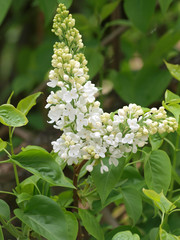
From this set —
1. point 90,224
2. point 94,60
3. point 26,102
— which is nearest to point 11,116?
point 26,102

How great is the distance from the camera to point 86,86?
2.16 ft

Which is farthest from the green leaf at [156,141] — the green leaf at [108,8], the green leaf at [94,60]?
the green leaf at [108,8]

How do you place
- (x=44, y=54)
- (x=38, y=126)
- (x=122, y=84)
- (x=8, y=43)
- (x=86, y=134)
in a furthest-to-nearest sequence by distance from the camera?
(x=8, y=43) → (x=38, y=126) → (x=44, y=54) → (x=122, y=84) → (x=86, y=134)

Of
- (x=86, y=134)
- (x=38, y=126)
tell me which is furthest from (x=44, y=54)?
(x=86, y=134)

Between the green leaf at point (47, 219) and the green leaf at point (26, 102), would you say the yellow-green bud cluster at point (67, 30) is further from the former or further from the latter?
the green leaf at point (47, 219)

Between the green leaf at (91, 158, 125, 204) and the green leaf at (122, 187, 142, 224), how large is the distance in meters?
0.07

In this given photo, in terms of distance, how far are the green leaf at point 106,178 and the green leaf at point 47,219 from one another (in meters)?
0.07

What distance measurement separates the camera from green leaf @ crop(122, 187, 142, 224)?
0.76 meters

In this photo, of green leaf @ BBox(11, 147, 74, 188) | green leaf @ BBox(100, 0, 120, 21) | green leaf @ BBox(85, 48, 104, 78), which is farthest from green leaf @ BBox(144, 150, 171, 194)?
green leaf @ BBox(100, 0, 120, 21)

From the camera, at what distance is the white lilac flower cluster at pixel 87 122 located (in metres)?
0.64

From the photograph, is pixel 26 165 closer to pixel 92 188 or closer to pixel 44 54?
pixel 92 188

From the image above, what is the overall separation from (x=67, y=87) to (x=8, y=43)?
1.94 m

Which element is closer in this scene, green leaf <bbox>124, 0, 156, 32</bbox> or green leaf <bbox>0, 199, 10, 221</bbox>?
green leaf <bbox>0, 199, 10, 221</bbox>

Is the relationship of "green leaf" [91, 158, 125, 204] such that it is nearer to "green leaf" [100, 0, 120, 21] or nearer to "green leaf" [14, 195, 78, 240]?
"green leaf" [14, 195, 78, 240]
